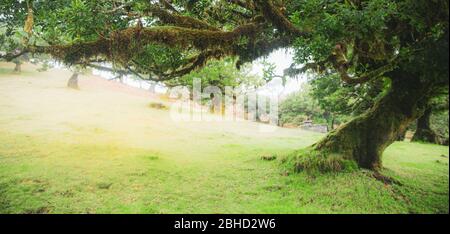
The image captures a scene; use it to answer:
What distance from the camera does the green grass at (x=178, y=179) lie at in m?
6.86

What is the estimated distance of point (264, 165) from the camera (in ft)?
34.2

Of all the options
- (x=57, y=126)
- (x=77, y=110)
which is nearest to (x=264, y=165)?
(x=57, y=126)

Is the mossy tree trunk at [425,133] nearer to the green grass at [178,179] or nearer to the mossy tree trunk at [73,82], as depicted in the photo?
the green grass at [178,179]

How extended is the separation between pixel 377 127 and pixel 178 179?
6.14 meters

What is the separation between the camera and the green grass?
6.86 m

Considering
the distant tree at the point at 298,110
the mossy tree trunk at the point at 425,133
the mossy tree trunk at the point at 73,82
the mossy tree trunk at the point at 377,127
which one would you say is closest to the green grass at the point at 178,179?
the mossy tree trunk at the point at 425,133

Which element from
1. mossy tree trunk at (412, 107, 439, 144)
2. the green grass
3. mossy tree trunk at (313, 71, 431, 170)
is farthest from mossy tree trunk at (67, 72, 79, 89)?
mossy tree trunk at (412, 107, 439, 144)

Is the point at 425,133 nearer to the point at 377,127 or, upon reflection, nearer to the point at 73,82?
the point at 377,127

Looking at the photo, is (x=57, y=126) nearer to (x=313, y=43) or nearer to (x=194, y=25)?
(x=194, y=25)

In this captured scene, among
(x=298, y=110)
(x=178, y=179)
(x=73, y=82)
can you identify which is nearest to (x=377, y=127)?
(x=178, y=179)

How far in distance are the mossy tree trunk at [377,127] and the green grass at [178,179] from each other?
2.60 feet

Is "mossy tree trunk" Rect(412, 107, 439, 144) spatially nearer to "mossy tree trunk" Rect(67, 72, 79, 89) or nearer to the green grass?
the green grass

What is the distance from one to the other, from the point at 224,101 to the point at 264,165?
25.1m
